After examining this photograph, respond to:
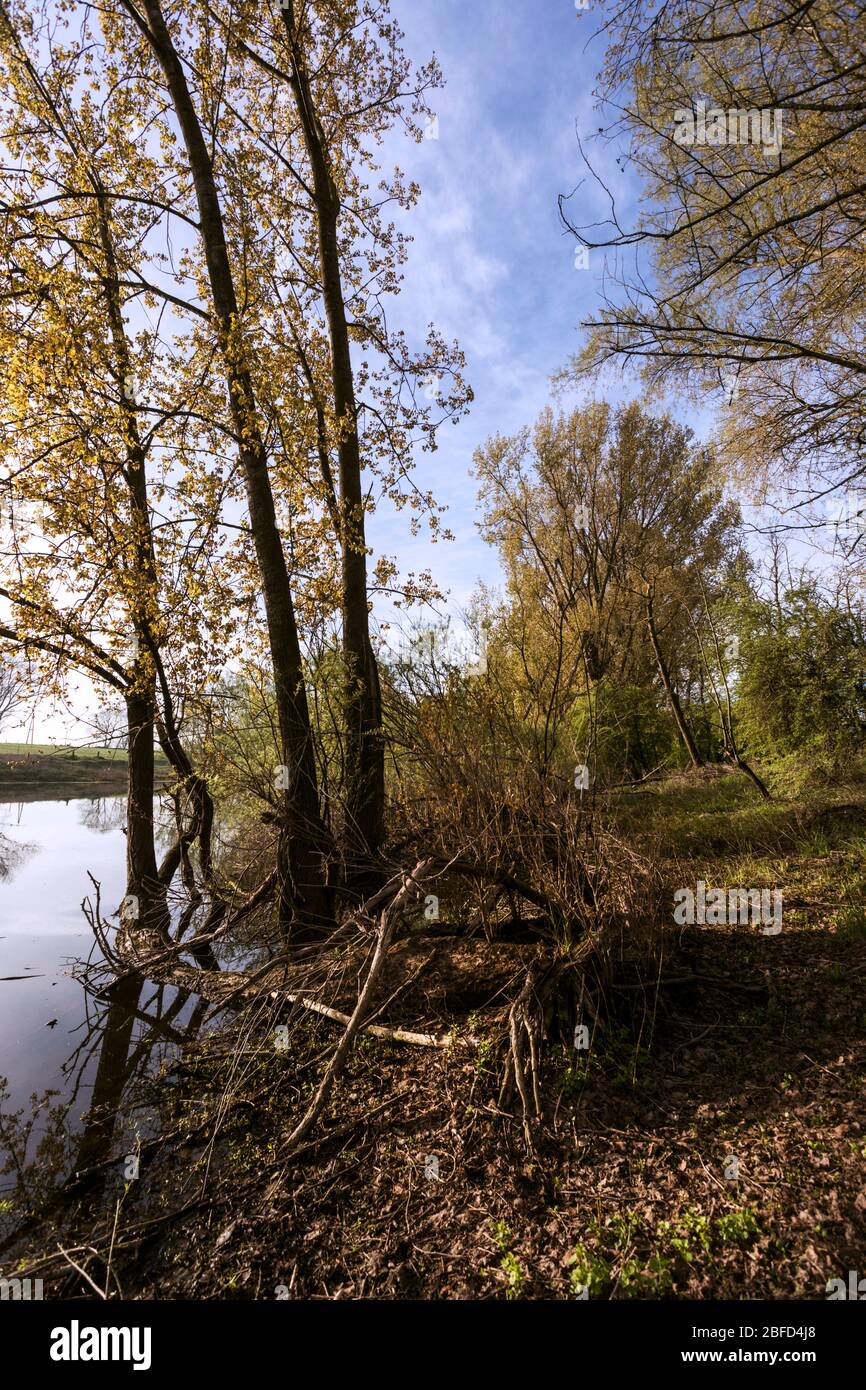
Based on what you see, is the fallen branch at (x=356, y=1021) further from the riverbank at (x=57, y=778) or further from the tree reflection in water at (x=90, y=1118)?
the riverbank at (x=57, y=778)

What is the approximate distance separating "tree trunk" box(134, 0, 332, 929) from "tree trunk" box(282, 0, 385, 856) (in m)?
0.46

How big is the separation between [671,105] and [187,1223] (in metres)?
8.76

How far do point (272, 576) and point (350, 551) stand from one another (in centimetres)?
101

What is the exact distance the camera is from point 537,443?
2156cm

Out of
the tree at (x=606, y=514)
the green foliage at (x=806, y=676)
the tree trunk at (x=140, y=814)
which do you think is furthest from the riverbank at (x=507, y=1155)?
the tree at (x=606, y=514)

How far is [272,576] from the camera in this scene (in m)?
6.37

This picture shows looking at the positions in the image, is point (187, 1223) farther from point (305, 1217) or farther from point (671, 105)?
point (671, 105)

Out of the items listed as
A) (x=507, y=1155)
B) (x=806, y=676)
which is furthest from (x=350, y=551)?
(x=806, y=676)

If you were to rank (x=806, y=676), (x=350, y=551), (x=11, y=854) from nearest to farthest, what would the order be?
(x=350, y=551), (x=806, y=676), (x=11, y=854)

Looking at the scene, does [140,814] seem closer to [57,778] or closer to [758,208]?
[758,208]

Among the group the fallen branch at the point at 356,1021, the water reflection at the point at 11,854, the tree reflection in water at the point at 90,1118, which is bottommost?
the tree reflection in water at the point at 90,1118

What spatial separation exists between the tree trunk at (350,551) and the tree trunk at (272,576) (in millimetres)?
464

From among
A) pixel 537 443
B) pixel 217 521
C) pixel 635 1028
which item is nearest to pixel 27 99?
pixel 217 521

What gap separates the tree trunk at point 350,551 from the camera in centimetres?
643
